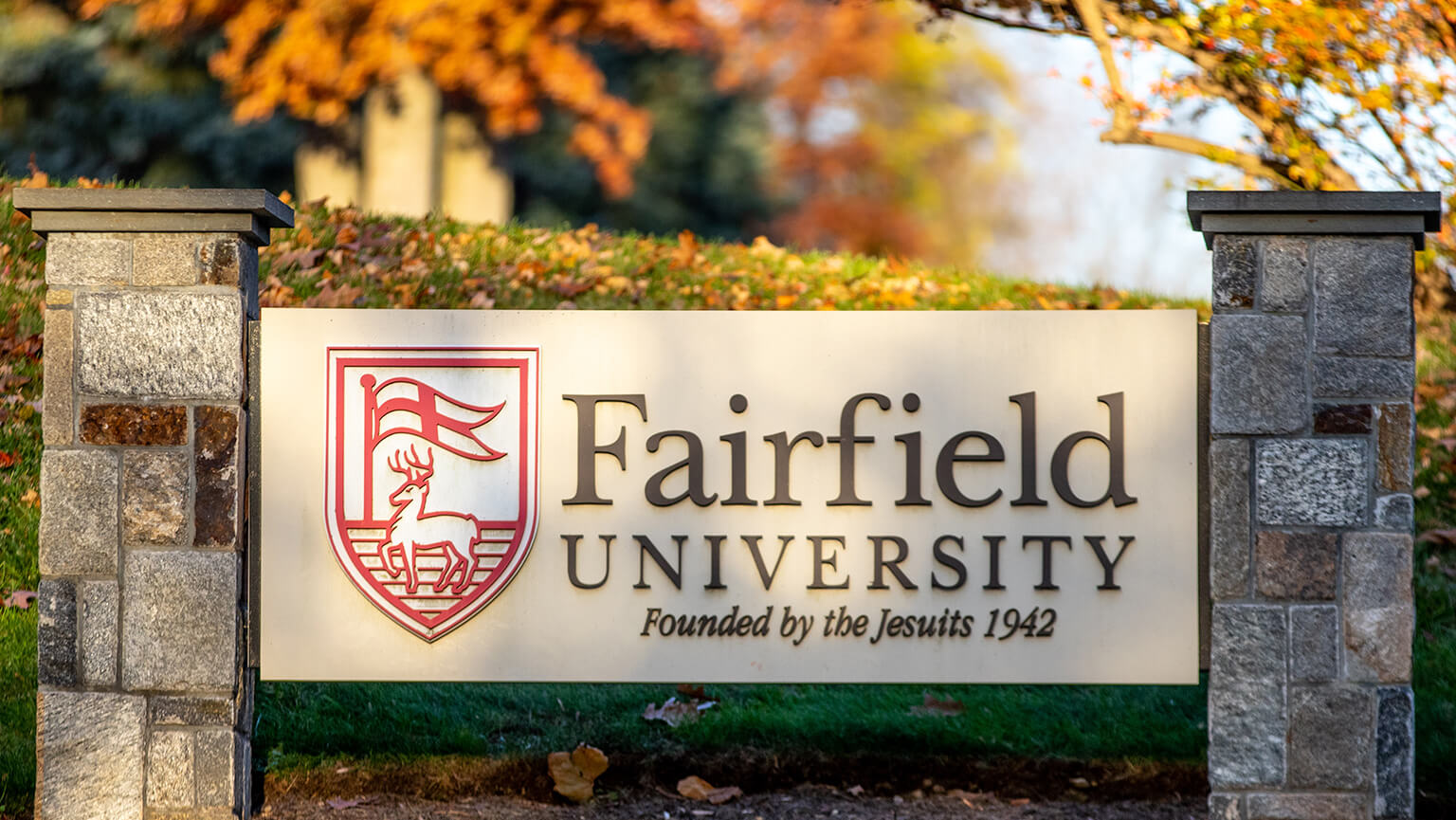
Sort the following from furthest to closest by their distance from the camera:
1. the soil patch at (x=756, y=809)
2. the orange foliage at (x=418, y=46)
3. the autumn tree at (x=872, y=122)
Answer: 1. the autumn tree at (x=872, y=122)
2. the orange foliage at (x=418, y=46)
3. the soil patch at (x=756, y=809)

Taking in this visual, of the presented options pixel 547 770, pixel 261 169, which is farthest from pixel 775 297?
A: pixel 261 169

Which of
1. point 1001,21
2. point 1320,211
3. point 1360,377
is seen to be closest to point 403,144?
point 1001,21

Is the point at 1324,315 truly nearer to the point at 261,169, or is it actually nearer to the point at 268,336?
the point at 268,336

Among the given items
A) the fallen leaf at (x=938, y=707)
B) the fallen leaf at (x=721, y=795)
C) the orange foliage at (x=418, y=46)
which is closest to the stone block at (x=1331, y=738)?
the fallen leaf at (x=938, y=707)

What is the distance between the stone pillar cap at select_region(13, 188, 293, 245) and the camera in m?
3.76

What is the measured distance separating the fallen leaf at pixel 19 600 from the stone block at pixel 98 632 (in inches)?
58.2

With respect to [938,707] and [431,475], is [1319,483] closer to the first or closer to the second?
[938,707]

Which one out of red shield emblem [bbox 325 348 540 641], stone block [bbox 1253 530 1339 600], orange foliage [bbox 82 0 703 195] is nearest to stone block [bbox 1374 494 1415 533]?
stone block [bbox 1253 530 1339 600]

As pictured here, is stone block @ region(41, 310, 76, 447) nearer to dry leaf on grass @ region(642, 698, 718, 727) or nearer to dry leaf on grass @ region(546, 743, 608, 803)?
dry leaf on grass @ region(546, 743, 608, 803)

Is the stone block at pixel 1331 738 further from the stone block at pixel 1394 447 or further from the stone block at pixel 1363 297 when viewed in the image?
the stone block at pixel 1363 297

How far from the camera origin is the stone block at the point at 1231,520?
12.3 ft

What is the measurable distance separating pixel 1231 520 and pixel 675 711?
217cm

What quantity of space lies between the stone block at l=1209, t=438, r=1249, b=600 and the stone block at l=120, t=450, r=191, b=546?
9.41ft

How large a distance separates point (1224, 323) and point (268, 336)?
2.68 m
